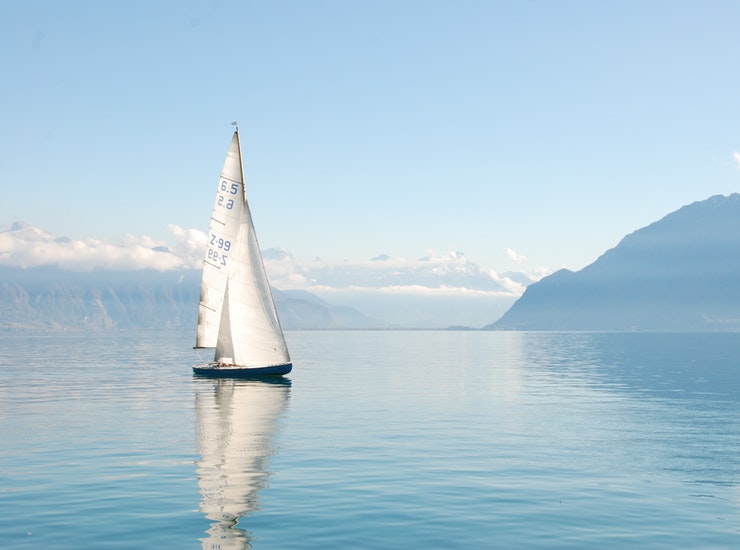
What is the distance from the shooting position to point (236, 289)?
280 feet

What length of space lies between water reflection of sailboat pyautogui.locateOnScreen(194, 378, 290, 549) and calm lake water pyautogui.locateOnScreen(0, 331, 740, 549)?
0.14 metres

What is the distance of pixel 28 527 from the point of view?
26.6 meters

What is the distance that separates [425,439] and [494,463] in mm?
8455

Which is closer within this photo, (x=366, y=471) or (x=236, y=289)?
(x=366, y=471)

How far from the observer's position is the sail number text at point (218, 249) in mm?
84875

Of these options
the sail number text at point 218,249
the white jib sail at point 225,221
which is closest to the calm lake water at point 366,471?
the white jib sail at point 225,221

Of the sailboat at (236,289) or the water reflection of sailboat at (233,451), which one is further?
the sailboat at (236,289)

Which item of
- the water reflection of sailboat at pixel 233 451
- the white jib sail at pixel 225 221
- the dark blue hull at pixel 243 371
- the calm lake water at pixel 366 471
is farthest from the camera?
the dark blue hull at pixel 243 371

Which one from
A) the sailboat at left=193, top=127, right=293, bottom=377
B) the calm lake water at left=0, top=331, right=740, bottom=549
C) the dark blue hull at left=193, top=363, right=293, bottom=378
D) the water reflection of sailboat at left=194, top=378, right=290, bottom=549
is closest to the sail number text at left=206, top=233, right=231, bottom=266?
the sailboat at left=193, top=127, right=293, bottom=377

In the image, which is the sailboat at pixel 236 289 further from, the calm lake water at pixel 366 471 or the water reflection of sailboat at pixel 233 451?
the calm lake water at pixel 366 471

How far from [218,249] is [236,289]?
4786 millimetres

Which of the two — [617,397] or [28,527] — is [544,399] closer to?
[617,397]

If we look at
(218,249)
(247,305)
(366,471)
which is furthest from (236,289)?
(366,471)

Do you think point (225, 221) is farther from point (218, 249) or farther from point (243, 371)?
point (243, 371)
